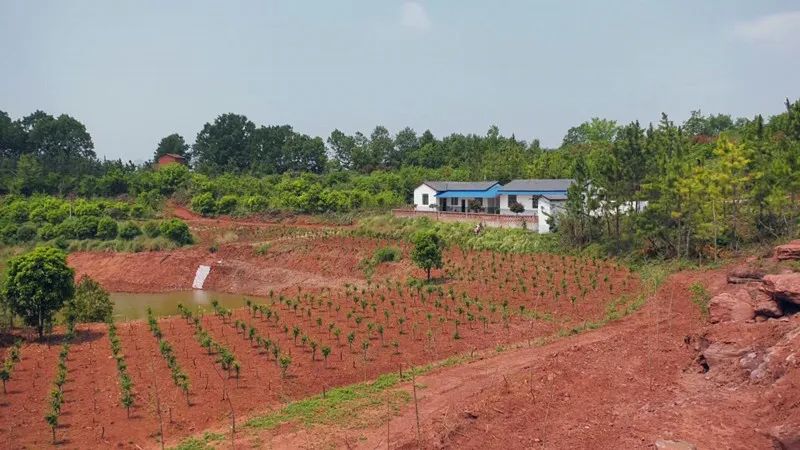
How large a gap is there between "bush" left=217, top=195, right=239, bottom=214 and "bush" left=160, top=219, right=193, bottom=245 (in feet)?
28.4

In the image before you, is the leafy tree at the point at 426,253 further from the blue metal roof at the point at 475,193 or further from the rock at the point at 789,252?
the blue metal roof at the point at 475,193

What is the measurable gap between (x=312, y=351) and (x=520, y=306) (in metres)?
7.34

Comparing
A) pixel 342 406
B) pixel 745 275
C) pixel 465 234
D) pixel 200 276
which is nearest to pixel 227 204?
pixel 200 276

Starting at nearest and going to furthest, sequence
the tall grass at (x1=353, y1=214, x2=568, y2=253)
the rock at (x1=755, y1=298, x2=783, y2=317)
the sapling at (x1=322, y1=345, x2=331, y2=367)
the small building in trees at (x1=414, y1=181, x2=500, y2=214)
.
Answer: the rock at (x1=755, y1=298, x2=783, y2=317) → the sapling at (x1=322, y1=345, x2=331, y2=367) → the tall grass at (x1=353, y1=214, x2=568, y2=253) → the small building in trees at (x1=414, y1=181, x2=500, y2=214)

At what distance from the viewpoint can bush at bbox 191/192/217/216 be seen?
49.4 metres

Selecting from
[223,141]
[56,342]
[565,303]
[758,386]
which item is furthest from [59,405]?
[223,141]

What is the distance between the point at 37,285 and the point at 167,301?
13281 millimetres

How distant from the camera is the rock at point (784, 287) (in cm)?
1268

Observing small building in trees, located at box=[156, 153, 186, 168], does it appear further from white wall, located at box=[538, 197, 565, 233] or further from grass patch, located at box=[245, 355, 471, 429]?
grass patch, located at box=[245, 355, 471, 429]

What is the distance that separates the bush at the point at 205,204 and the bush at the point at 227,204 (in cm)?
54

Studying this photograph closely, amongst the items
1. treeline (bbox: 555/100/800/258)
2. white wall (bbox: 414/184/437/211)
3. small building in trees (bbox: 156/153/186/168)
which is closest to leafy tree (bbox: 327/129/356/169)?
small building in trees (bbox: 156/153/186/168)

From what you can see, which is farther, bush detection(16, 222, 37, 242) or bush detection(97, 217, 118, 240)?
bush detection(16, 222, 37, 242)

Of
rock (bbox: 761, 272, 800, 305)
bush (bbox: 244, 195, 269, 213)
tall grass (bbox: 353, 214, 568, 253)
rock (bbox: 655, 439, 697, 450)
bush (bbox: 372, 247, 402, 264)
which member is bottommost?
rock (bbox: 655, 439, 697, 450)

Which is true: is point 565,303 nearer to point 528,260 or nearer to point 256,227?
point 528,260
